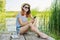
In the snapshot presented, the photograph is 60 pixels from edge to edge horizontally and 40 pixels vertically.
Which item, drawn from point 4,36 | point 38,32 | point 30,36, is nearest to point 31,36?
point 30,36

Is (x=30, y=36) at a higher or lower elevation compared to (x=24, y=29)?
lower

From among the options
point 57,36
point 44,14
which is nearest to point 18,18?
point 44,14

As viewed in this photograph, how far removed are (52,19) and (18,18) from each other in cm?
51

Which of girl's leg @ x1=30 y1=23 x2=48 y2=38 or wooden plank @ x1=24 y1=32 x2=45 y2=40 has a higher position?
girl's leg @ x1=30 y1=23 x2=48 y2=38

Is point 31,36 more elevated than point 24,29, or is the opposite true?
point 24,29

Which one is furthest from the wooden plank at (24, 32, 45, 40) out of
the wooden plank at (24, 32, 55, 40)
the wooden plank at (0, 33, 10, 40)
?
the wooden plank at (0, 33, 10, 40)

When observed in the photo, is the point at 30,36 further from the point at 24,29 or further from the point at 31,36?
the point at 24,29

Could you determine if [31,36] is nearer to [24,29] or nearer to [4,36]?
[24,29]

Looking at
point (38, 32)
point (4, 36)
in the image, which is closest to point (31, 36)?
point (38, 32)

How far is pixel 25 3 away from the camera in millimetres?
2852

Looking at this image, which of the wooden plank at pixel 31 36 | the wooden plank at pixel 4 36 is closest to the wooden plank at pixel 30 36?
the wooden plank at pixel 31 36

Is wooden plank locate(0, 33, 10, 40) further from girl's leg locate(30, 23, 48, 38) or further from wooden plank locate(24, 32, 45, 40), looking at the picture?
girl's leg locate(30, 23, 48, 38)

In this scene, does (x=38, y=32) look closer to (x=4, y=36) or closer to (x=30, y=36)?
(x=30, y=36)

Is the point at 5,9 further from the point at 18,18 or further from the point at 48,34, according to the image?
the point at 48,34
